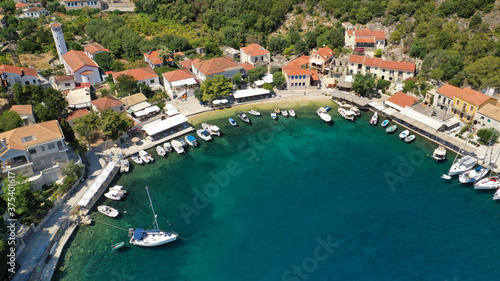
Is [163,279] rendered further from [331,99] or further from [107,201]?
[331,99]

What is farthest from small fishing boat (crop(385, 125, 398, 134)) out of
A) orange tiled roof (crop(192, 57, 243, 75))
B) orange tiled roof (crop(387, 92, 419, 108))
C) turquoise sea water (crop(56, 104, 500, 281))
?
orange tiled roof (crop(192, 57, 243, 75))

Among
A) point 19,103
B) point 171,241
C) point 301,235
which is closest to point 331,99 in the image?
point 301,235

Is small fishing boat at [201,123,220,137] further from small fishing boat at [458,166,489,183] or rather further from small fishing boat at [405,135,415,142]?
small fishing boat at [458,166,489,183]

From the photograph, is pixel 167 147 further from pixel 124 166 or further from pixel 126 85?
pixel 126 85

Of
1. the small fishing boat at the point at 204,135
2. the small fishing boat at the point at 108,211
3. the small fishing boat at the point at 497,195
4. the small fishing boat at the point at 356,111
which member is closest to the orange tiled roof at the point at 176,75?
the small fishing boat at the point at 204,135

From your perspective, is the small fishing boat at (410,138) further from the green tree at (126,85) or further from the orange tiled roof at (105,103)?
the green tree at (126,85)
